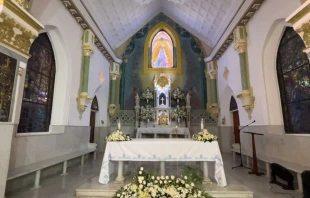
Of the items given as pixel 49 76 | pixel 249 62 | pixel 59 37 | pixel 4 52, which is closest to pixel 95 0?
pixel 59 37

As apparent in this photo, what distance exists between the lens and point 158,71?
974cm

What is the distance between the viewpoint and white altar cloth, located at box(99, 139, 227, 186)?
3621mm

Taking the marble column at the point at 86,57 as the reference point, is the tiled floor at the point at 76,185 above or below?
below

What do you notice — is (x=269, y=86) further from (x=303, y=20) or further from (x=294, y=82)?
(x=303, y=20)

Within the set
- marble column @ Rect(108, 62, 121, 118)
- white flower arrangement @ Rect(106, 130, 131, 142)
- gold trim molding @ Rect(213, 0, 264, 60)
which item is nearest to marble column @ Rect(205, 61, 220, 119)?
gold trim molding @ Rect(213, 0, 264, 60)

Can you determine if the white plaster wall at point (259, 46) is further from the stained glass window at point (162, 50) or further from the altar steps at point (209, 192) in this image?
the stained glass window at point (162, 50)

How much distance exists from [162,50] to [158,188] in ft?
29.3

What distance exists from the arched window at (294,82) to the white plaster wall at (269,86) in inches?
5.7

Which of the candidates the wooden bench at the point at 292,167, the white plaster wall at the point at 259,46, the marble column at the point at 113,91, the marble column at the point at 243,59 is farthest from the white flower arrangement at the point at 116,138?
the marble column at the point at 113,91

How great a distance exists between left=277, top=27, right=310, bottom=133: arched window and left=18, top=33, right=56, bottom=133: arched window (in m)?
6.60

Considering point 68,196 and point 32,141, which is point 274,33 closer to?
point 68,196

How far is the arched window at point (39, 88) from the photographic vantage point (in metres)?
4.21

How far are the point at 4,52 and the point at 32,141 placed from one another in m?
2.04

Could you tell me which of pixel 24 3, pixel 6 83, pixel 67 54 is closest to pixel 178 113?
pixel 67 54
